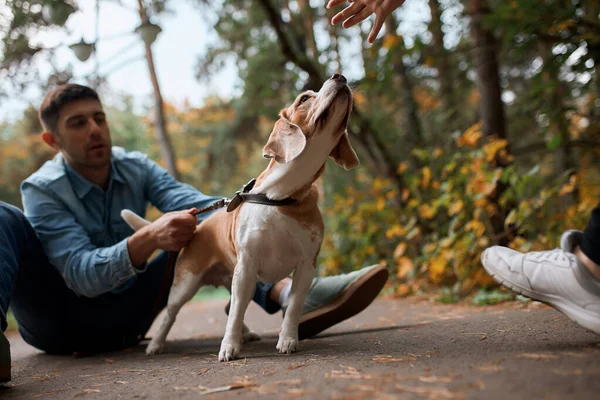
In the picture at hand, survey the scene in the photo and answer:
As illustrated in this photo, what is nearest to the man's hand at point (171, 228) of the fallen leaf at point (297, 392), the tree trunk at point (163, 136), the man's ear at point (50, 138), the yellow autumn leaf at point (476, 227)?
the man's ear at point (50, 138)

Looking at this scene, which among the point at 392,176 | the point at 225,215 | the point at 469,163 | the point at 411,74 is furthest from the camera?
the point at 411,74

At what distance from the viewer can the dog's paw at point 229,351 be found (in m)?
2.34

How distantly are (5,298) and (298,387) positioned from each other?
5.49 feet

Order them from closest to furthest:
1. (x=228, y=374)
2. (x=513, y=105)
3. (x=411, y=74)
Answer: (x=228, y=374) → (x=513, y=105) → (x=411, y=74)

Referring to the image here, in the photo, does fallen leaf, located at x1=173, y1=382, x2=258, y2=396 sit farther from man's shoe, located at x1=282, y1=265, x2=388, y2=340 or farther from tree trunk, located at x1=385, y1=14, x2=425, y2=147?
tree trunk, located at x1=385, y1=14, x2=425, y2=147

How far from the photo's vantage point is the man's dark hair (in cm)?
341

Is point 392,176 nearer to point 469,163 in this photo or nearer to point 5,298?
point 469,163

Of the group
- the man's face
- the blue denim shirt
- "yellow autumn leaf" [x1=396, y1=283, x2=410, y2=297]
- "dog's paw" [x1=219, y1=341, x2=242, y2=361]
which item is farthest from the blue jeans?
"yellow autumn leaf" [x1=396, y1=283, x2=410, y2=297]

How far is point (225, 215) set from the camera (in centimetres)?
282

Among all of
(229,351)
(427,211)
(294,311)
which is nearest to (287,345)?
(294,311)

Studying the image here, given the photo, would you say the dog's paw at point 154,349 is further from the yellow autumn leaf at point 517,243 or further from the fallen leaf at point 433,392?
the yellow autumn leaf at point 517,243

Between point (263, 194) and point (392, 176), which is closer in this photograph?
point (263, 194)

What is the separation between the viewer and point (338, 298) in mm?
2924

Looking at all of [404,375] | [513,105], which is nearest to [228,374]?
[404,375]
